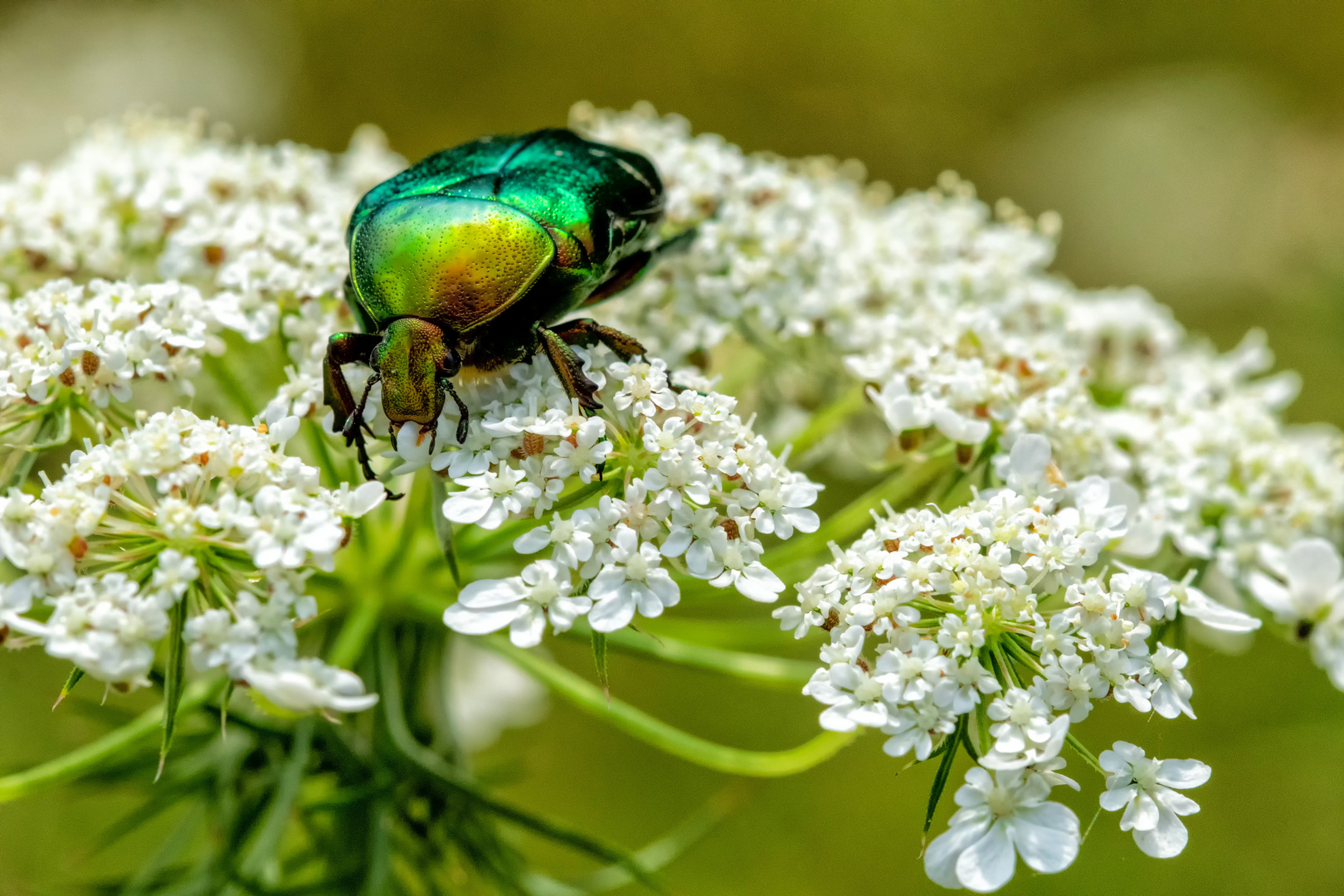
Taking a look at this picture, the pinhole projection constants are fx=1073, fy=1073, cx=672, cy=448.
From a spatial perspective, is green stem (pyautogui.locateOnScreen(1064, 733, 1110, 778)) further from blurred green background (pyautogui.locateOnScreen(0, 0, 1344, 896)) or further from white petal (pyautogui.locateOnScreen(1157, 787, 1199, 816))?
blurred green background (pyautogui.locateOnScreen(0, 0, 1344, 896))

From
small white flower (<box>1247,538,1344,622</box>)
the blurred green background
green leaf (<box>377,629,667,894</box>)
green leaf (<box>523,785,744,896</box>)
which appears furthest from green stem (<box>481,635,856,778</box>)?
the blurred green background

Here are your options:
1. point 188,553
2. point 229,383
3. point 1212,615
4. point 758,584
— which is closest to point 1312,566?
point 1212,615

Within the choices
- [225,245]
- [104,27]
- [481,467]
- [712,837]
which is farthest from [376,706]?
[104,27]

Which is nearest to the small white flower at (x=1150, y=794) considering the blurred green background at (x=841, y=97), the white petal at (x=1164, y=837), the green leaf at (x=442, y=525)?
the white petal at (x=1164, y=837)

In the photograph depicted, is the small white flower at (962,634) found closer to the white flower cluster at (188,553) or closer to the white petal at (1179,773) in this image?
the white petal at (1179,773)

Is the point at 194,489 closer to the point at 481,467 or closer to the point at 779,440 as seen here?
the point at 481,467
